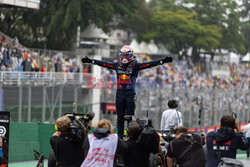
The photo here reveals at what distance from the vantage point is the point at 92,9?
36.1 meters

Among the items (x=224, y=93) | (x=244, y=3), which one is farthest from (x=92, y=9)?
(x=244, y=3)

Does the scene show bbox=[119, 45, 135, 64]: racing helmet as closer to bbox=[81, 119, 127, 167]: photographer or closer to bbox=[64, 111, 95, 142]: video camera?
bbox=[64, 111, 95, 142]: video camera

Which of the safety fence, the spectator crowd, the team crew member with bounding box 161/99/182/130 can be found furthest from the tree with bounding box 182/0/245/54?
the team crew member with bounding box 161/99/182/130

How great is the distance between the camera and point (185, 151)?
23.2ft

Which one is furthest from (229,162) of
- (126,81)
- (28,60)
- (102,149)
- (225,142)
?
(28,60)

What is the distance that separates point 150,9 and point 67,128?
148ft

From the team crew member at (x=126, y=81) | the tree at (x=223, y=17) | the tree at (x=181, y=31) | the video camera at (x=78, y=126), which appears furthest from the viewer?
the tree at (x=223, y=17)

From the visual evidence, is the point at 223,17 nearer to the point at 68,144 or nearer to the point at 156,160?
the point at 156,160

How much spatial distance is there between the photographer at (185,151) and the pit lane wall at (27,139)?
5.82m

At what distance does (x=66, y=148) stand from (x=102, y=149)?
528mm

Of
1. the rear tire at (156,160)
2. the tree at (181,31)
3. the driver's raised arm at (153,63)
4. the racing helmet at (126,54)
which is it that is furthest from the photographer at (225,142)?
the tree at (181,31)

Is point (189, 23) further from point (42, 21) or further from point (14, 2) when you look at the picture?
point (14, 2)

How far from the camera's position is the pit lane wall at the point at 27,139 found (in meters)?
12.2

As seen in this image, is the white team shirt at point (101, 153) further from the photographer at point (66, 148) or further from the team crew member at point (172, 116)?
the team crew member at point (172, 116)
